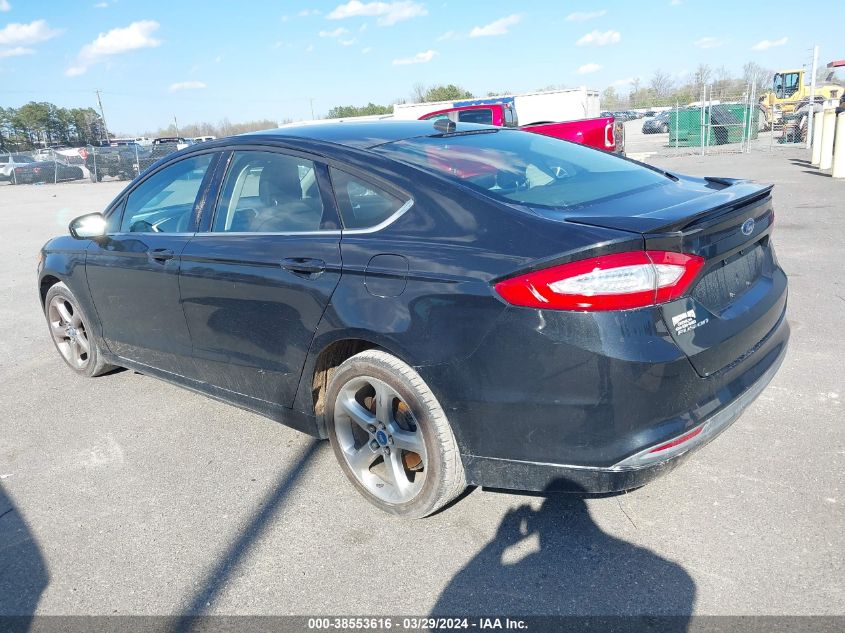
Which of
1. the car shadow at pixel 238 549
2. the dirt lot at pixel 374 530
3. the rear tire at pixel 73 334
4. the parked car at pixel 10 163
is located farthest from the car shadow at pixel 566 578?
the parked car at pixel 10 163

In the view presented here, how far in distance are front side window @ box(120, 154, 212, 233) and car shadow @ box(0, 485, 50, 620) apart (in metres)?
1.65

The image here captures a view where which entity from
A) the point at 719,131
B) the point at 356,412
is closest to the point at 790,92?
the point at 719,131

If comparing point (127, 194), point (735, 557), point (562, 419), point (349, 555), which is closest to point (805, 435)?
point (735, 557)

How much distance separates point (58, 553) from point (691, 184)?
3.29 metres

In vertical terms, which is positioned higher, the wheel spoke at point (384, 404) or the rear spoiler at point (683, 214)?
the rear spoiler at point (683, 214)

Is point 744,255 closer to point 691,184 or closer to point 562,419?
point 691,184

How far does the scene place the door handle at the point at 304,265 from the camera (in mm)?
2887

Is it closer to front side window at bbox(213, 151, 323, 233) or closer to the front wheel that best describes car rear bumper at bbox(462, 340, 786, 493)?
the front wheel

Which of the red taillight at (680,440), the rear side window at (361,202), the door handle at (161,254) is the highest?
the rear side window at (361,202)

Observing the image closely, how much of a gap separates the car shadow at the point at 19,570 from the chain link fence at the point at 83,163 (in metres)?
28.3

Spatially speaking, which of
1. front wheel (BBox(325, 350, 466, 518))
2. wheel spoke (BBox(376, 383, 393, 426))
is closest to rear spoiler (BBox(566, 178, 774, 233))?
front wheel (BBox(325, 350, 466, 518))

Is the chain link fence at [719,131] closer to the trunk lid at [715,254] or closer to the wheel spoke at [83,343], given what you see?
the wheel spoke at [83,343]

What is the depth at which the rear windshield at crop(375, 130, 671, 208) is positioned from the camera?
9.13 ft

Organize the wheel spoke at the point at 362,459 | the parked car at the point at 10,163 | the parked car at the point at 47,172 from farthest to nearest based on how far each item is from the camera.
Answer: the parked car at the point at 10,163 → the parked car at the point at 47,172 → the wheel spoke at the point at 362,459
